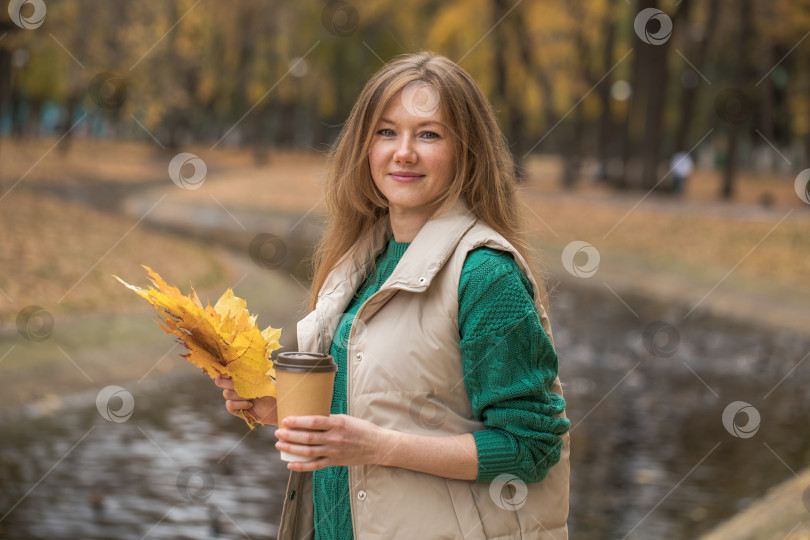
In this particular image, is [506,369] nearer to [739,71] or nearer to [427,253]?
[427,253]

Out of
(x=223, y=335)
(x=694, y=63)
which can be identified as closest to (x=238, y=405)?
(x=223, y=335)

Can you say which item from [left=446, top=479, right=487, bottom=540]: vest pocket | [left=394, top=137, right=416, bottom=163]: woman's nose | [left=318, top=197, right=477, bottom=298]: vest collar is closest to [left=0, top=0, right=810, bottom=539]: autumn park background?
[left=318, top=197, right=477, bottom=298]: vest collar

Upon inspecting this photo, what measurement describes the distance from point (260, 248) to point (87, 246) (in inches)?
238

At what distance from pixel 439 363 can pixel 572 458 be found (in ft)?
20.0

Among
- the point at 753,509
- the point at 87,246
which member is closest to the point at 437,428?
the point at 753,509

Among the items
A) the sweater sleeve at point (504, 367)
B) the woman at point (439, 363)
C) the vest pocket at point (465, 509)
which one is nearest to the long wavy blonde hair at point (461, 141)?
the woman at point (439, 363)

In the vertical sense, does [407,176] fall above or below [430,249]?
above

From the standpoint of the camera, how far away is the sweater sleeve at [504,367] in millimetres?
2307

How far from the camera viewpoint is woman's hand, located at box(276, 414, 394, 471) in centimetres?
217

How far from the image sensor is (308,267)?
4605mm

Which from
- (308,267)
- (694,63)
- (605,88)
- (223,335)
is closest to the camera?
(223,335)

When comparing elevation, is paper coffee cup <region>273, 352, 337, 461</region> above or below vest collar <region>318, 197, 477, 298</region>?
below

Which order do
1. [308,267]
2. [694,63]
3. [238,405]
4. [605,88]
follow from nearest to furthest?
[238,405] < [308,267] < [694,63] < [605,88]

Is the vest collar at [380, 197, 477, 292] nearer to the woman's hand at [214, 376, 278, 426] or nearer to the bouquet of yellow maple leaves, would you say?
the bouquet of yellow maple leaves
